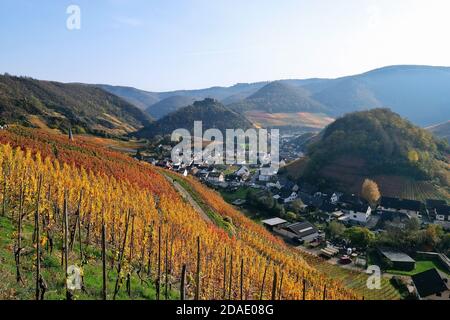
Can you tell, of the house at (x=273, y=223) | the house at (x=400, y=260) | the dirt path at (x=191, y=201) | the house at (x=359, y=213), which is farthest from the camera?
the house at (x=359, y=213)

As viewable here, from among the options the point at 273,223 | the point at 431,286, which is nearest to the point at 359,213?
the point at 273,223

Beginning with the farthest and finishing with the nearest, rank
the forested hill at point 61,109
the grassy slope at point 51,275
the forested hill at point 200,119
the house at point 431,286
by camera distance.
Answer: the forested hill at point 200,119 < the forested hill at point 61,109 < the house at point 431,286 < the grassy slope at point 51,275

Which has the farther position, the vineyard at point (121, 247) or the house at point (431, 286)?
the house at point (431, 286)

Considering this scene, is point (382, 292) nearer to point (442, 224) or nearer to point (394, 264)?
point (394, 264)

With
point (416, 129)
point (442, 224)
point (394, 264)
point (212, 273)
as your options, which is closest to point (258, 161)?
point (416, 129)

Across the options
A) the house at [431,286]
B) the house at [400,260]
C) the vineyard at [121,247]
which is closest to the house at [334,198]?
the house at [400,260]

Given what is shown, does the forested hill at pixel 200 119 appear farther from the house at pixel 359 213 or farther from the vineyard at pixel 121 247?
the vineyard at pixel 121 247
